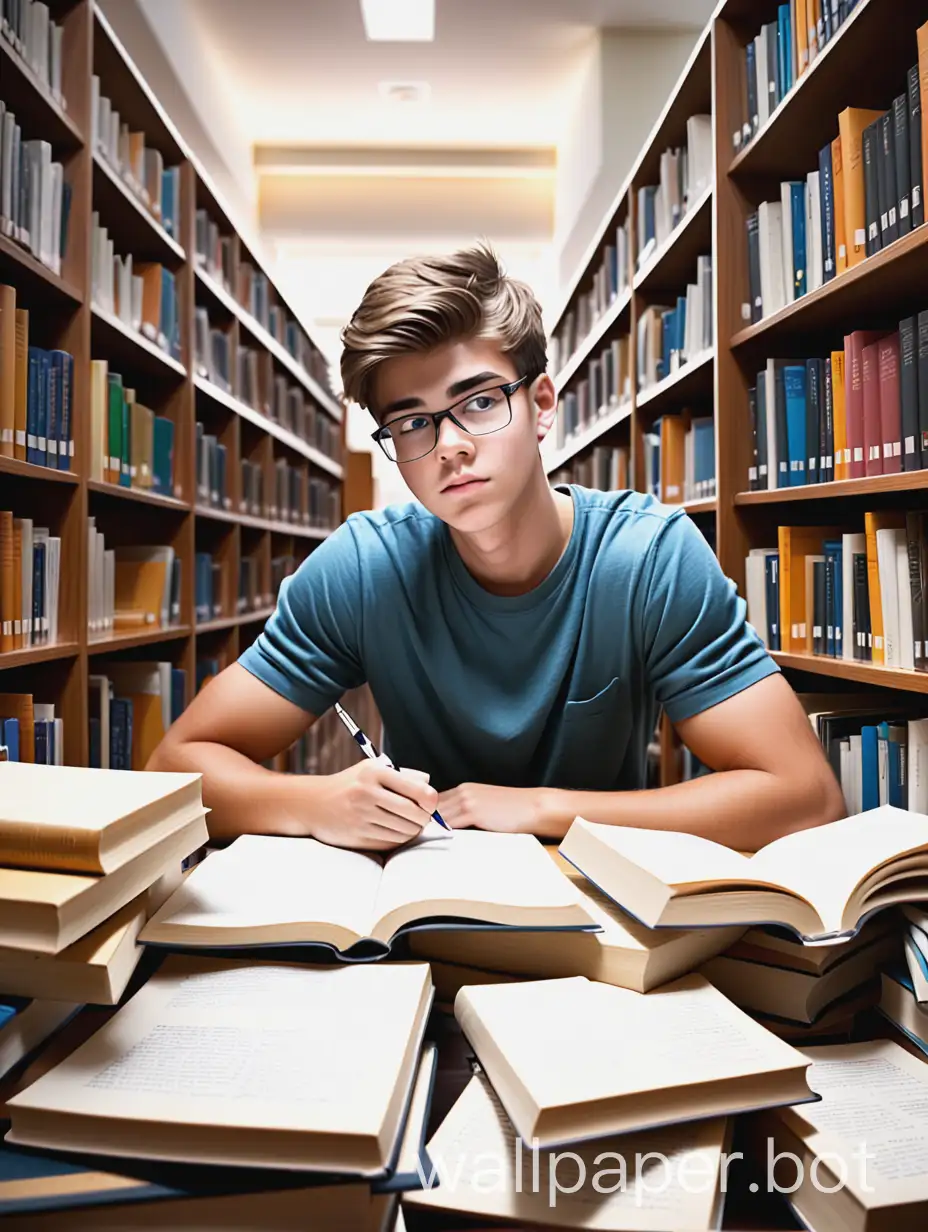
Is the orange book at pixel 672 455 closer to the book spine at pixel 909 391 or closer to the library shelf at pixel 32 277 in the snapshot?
the book spine at pixel 909 391

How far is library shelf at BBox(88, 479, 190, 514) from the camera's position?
2343 mm

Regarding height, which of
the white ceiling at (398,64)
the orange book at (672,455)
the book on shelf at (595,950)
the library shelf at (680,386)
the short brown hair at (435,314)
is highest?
the white ceiling at (398,64)

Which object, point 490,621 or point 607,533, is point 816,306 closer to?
point 607,533

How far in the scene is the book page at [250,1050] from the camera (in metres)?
0.46

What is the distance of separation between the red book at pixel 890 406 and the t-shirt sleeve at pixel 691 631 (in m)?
0.52

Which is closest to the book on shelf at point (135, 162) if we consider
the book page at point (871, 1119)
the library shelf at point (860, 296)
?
the library shelf at point (860, 296)

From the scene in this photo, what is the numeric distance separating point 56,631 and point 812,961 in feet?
6.48

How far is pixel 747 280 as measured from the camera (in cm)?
222

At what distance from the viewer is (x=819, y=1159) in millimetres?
473

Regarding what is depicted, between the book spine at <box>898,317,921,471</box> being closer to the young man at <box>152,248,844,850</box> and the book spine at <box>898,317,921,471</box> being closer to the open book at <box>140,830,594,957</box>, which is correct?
the young man at <box>152,248,844,850</box>

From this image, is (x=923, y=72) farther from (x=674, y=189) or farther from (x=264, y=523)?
(x=264, y=523)

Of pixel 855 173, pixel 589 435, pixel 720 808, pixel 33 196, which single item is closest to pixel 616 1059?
pixel 720 808

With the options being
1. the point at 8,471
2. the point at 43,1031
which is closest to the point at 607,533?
the point at 43,1031

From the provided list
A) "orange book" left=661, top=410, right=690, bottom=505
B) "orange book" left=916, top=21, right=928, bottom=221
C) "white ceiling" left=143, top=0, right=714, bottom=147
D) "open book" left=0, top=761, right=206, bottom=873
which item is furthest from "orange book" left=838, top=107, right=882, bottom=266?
"white ceiling" left=143, top=0, right=714, bottom=147
